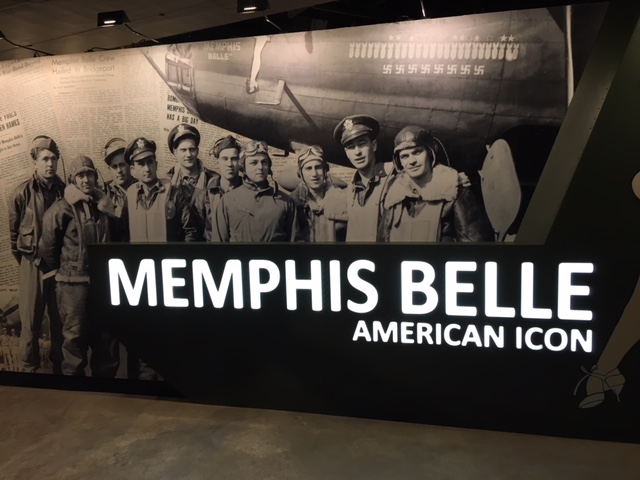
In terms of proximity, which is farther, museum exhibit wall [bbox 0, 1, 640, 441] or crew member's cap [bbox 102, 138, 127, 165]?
crew member's cap [bbox 102, 138, 127, 165]

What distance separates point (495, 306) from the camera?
2.62 m

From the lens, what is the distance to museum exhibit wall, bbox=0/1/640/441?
2.61 metres

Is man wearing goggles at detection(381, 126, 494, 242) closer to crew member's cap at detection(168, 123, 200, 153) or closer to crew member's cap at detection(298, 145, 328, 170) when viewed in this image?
crew member's cap at detection(298, 145, 328, 170)

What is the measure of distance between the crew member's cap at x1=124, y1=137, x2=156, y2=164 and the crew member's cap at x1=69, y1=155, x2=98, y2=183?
31 cm

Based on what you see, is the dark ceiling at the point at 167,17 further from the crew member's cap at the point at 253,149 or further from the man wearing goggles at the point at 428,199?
the man wearing goggles at the point at 428,199

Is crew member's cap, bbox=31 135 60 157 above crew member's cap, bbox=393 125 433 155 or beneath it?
above

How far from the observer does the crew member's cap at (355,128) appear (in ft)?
10.5

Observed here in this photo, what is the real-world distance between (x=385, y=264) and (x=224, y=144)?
156 cm

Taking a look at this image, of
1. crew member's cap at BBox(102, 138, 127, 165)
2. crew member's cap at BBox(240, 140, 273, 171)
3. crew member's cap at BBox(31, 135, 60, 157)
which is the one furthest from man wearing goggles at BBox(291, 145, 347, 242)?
crew member's cap at BBox(31, 135, 60, 157)

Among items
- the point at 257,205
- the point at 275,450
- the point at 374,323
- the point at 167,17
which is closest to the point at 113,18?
the point at 167,17

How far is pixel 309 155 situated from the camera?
3.32 metres

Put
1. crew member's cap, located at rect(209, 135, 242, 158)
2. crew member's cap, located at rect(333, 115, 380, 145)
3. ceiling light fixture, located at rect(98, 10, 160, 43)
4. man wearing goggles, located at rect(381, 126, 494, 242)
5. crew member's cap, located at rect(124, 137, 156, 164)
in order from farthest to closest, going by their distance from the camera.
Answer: crew member's cap, located at rect(124, 137, 156, 164) → crew member's cap, located at rect(209, 135, 242, 158) → crew member's cap, located at rect(333, 115, 380, 145) → man wearing goggles, located at rect(381, 126, 494, 242) → ceiling light fixture, located at rect(98, 10, 160, 43)

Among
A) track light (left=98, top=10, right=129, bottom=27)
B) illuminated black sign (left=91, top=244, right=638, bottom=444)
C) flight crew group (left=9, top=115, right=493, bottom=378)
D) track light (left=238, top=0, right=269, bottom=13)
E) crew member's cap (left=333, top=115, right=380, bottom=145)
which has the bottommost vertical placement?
illuminated black sign (left=91, top=244, right=638, bottom=444)

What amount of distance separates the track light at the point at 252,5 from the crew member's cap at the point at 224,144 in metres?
0.92
